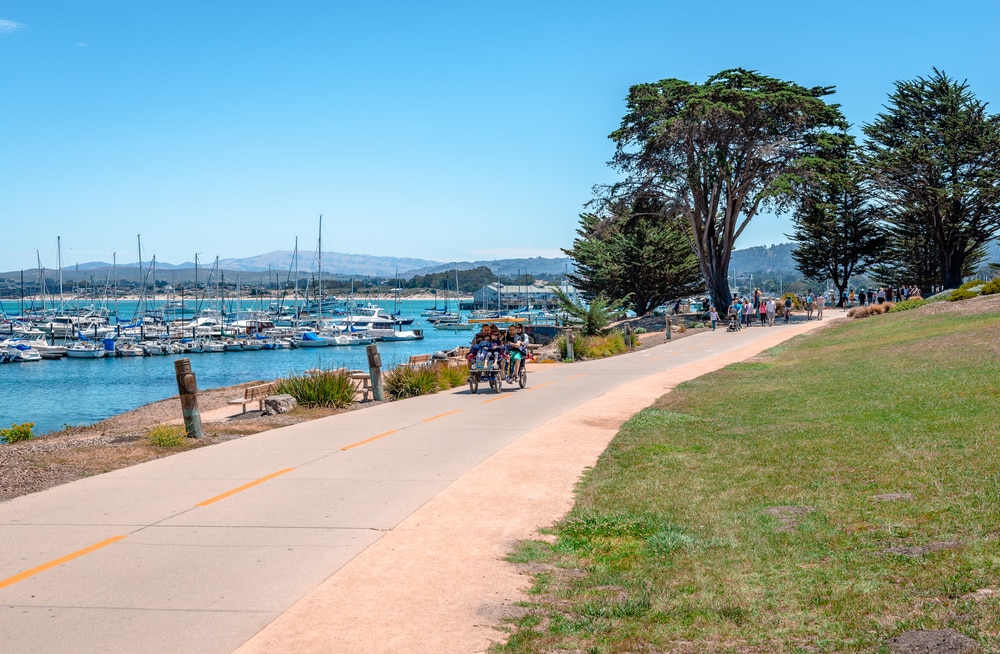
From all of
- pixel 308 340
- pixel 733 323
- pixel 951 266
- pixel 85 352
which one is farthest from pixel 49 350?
pixel 951 266

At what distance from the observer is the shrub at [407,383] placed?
2231 centimetres

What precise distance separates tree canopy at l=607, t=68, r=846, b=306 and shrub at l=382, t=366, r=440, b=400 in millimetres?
31102

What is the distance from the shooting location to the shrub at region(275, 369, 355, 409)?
19672mm

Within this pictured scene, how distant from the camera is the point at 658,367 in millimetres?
29078

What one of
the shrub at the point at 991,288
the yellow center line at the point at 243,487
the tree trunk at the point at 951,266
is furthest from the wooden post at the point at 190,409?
the tree trunk at the point at 951,266

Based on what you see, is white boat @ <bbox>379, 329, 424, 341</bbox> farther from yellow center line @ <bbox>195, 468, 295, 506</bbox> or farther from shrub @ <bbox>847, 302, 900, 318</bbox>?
yellow center line @ <bbox>195, 468, 295, 506</bbox>

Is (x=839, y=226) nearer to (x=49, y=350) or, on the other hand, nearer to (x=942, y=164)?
(x=942, y=164)

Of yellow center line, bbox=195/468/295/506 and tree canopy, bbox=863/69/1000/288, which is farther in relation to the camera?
tree canopy, bbox=863/69/1000/288

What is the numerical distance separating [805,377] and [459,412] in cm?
779

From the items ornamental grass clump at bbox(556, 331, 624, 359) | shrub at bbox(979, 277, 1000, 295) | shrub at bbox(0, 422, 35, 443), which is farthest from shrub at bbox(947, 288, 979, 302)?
shrub at bbox(0, 422, 35, 443)

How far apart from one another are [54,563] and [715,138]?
4863 cm

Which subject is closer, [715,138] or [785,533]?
[785,533]

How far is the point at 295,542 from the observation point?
8.13 meters

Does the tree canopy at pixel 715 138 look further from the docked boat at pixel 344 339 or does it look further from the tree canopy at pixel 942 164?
the docked boat at pixel 344 339
